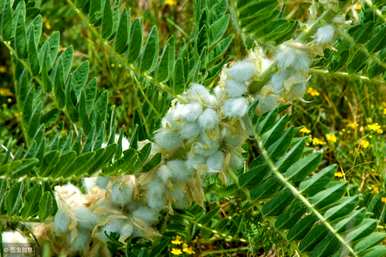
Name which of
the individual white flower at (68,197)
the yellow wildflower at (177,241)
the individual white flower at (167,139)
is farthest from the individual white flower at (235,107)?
the yellow wildflower at (177,241)

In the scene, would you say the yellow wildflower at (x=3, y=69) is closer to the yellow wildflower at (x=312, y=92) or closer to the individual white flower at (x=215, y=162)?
the yellow wildflower at (x=312, y=92)

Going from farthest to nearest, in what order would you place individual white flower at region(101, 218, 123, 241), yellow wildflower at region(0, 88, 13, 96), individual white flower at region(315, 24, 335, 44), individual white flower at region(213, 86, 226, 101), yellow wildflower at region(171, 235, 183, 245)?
yellow wildflower at region(0, 88, 13, 96)
yellow wildflower at region(171, 235, 183, 245)
individual white flower at region(101, 218, 123, 241)
individual white flower at region(213, 86, 226, 101)
individual white flower at region(315, 24, 335, 44)

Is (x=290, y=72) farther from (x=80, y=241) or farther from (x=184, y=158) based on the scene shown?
(x=80, y=241)

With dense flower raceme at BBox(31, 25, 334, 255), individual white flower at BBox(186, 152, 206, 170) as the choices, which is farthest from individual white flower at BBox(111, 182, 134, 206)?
individual white flower at BBox(186, 152, 206, 170)

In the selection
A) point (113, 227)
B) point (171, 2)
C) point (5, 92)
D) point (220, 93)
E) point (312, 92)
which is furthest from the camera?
point (171, 2)

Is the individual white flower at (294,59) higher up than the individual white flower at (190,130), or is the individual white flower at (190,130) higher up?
the individual white flower at (294,59)

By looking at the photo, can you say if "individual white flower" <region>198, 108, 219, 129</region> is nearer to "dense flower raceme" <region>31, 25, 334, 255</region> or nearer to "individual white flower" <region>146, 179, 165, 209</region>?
"dense flower raceme" <region>31, 25, 334, 255</region>

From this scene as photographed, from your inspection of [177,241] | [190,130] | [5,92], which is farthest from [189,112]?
[5,92]
